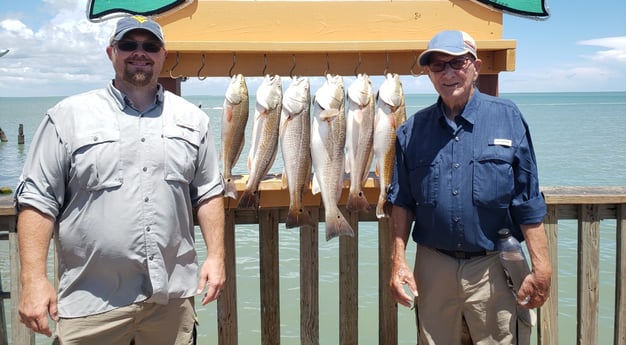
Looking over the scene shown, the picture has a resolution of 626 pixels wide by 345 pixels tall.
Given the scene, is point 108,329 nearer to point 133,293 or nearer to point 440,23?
point 133,293

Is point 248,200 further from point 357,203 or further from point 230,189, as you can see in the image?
point 357,203

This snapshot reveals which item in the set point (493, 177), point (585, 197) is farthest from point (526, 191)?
point (585, 197)

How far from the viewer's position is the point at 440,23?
3281mm

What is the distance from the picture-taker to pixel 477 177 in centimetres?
259

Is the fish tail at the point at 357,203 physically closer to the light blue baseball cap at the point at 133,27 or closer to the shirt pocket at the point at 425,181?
the shirt pocket at the point at 425,181

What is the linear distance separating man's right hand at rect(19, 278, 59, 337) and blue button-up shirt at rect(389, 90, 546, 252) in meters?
1.60

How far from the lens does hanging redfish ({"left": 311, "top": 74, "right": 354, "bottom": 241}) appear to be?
305 cm

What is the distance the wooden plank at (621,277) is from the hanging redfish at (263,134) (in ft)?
6.29

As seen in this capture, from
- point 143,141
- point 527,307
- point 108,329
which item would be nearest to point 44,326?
point 108,329

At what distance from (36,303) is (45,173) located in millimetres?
497

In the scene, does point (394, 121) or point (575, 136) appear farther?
point (575, 136)

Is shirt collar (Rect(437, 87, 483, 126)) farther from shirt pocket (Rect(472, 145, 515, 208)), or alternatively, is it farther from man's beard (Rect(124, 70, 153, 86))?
man's beard (Rect(124, 70, 153, 86))

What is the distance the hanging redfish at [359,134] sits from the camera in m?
3.09

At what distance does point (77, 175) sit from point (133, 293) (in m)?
0.52
